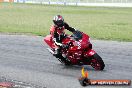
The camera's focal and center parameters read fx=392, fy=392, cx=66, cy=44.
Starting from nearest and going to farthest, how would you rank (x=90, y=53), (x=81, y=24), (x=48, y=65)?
(x=90, y=53) → (x=48, y=65) → (x=81, y=24)

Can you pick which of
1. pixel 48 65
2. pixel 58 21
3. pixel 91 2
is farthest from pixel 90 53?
pixel 91 2

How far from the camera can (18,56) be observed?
1537 centimetres

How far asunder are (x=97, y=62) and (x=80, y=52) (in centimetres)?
72

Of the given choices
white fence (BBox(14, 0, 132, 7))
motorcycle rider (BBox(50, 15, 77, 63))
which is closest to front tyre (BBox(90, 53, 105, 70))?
motorcycle rider (BBox(50, 15, 77, 63))

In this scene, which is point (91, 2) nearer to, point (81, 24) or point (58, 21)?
point (81, 24)

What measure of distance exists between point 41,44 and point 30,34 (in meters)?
4.59

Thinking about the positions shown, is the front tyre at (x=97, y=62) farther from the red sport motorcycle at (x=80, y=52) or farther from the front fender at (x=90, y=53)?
the front fender at (x=90, y=53)

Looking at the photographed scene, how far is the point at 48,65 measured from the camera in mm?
13562

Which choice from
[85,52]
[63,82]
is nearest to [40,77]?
[63,82]

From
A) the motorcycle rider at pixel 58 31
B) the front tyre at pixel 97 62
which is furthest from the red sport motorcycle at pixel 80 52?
the motorcycle rider at pixel 58 31

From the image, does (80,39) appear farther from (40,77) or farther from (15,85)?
(15,85)

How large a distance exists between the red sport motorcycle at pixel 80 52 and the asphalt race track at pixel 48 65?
0.82 ft

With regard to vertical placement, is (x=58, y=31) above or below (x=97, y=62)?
above

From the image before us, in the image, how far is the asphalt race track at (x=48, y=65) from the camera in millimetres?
11359
